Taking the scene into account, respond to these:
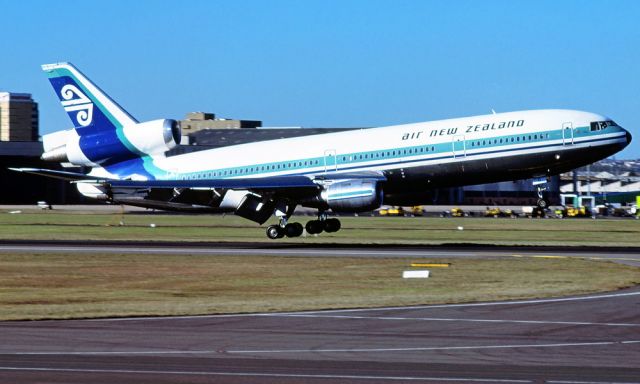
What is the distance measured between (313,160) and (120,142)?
1108cm

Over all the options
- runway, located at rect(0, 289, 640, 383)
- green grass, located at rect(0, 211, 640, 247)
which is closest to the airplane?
green grass, located at rect(0, 211, 640, 247)

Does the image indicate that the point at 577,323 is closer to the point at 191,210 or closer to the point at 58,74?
the point at 191,210

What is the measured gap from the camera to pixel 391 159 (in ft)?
176

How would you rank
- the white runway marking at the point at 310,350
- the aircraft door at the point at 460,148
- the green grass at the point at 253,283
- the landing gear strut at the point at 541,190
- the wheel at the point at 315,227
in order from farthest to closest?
the wheel at the point at 315,227 < the aircraft door at the point at 460,148 < the landing gear strut at the point at 541,190 < the green grass at the point at 253,283 < the white runway marking at the point at 310,350

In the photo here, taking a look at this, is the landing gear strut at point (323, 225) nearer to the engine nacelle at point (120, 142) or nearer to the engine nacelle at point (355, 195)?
the engine nacelle at point (355, 195)

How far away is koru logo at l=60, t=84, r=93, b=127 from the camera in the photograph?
58.9 metres

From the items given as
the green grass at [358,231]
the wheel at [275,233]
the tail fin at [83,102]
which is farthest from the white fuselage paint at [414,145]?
the tail fin at [83,102]

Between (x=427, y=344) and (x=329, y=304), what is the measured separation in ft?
25.8

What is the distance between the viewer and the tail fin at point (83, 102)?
193 feet

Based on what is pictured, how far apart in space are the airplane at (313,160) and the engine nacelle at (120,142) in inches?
2.2

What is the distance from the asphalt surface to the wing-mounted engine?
861 inches

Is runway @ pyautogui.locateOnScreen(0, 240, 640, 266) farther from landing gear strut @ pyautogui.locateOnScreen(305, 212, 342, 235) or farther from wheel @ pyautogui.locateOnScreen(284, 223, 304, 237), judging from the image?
landing gear strut @ pyautogui.locateOnScreen(305, 212, 342, 235)

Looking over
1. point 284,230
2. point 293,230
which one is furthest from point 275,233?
point 293,230

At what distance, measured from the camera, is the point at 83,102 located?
58938 millimetres
